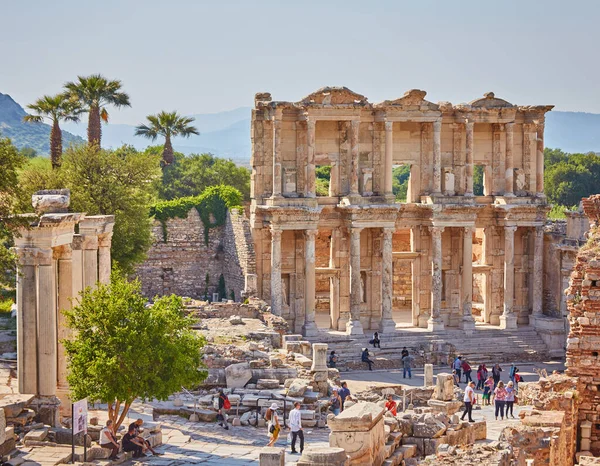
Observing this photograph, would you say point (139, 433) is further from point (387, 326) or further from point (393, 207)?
point (393, 207)

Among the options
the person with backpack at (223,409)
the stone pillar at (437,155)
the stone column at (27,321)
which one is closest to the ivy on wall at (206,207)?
the stone pillar at (437,155)

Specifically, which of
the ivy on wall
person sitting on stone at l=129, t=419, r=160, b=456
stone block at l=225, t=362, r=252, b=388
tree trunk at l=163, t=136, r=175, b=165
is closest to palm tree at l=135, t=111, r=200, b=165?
tree trunk at l=163, t=136, r=175, b=165

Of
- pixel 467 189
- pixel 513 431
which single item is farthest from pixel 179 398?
pixel 467 189

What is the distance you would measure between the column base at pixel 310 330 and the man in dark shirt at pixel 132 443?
2032cm

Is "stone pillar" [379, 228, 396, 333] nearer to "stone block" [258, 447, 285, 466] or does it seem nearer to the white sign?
the white sign

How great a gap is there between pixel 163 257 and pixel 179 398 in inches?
817

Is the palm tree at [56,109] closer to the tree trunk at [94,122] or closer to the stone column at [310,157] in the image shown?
the tree trunk at [94,122]

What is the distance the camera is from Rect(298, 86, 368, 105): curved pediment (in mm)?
42188

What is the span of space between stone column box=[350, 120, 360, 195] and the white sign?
24.2 meters

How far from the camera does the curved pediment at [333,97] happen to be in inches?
1661

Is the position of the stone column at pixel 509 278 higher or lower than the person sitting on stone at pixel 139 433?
higher

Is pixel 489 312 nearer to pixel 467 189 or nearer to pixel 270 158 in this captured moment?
pixel 467 189

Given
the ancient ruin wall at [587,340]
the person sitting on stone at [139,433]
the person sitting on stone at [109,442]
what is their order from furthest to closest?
the person sitting on stone at [139,433]
the person sitting on stone at [109,442]
the ancient ruin wall at [587,340]

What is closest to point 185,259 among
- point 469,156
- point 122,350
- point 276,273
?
point 276,273
